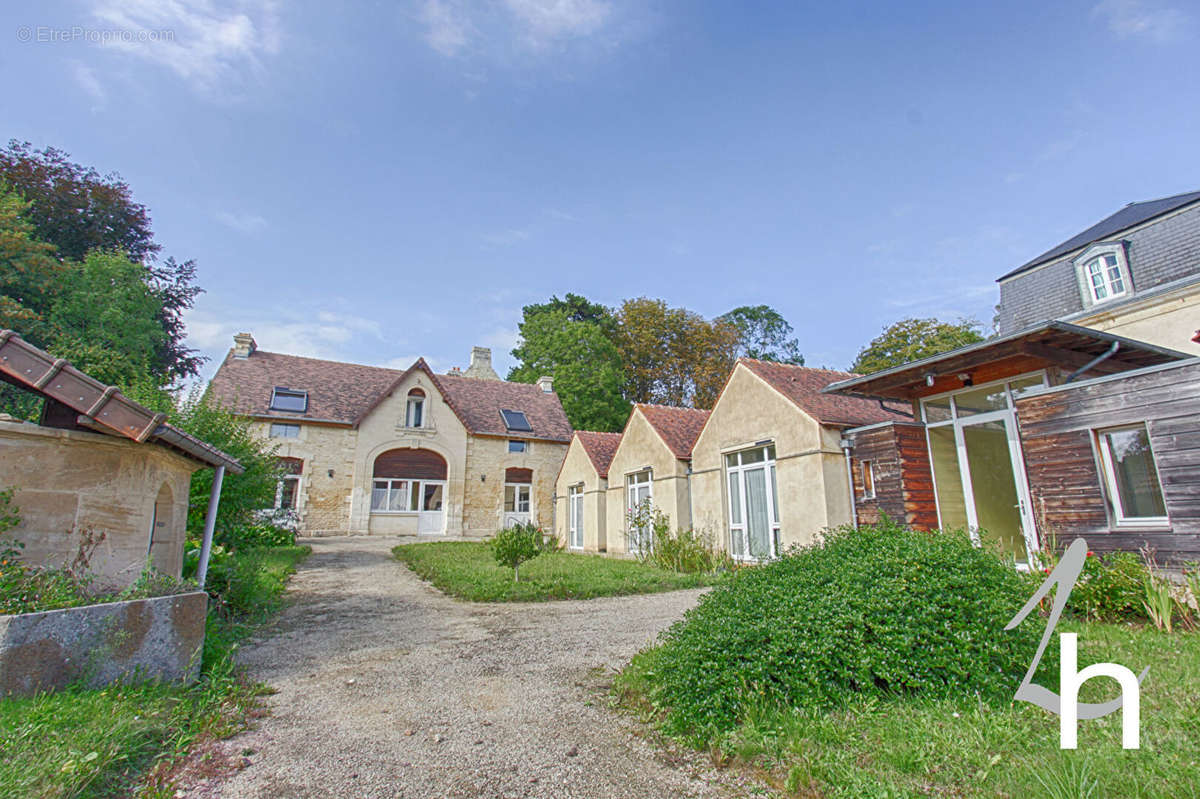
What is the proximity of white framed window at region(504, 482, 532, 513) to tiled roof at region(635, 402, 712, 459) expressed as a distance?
12.0 metres

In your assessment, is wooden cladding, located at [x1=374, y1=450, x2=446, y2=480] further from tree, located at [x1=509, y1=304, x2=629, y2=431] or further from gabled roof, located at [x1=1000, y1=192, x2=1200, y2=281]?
gabled roof, located at [x1=1000, y1=192, x2=1200, y2=281]

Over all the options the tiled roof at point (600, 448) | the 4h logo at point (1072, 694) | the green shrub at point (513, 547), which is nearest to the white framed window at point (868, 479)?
the green shrub at point (513, 547)

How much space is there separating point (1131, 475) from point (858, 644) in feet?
19.4

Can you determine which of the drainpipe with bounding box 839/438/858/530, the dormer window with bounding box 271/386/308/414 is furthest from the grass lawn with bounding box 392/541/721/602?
the dormer window with bounding box 271/386/308/414

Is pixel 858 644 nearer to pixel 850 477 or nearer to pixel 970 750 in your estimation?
pixel 970 750

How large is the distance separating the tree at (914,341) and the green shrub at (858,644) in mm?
25805

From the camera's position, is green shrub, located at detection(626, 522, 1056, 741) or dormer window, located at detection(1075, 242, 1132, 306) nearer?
green shrub, located at detection(626, 522, 1056, 741)

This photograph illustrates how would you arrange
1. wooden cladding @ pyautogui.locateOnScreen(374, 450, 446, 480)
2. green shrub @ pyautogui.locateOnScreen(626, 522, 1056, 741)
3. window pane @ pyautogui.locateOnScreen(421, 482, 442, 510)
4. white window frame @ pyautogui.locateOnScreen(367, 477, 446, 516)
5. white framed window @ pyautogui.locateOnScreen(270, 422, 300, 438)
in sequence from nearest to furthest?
green shrub @ pyautogui.locateOnScreen(626, 522, 1056, 741) < white framed window @ pyautogui.locateOnScreen(270, 422, 300, 438) < white window frame @ pyautogui.locateOnScreen(367, 477, 446, 516) < wooden cladding @ pyautogui.locateOnScreen(374, 450, 446, 480) < window pane @ pyautogui.locateOnScreen(421, 482, 442, 510)

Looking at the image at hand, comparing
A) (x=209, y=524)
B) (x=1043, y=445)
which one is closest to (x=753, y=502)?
(x=1043, y=445)

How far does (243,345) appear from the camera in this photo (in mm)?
24875

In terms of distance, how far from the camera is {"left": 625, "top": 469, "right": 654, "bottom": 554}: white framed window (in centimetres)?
1484

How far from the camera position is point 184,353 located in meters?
27.1

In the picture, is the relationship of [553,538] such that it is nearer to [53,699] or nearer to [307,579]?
[307,579]

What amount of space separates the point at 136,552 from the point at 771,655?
18.7ft
